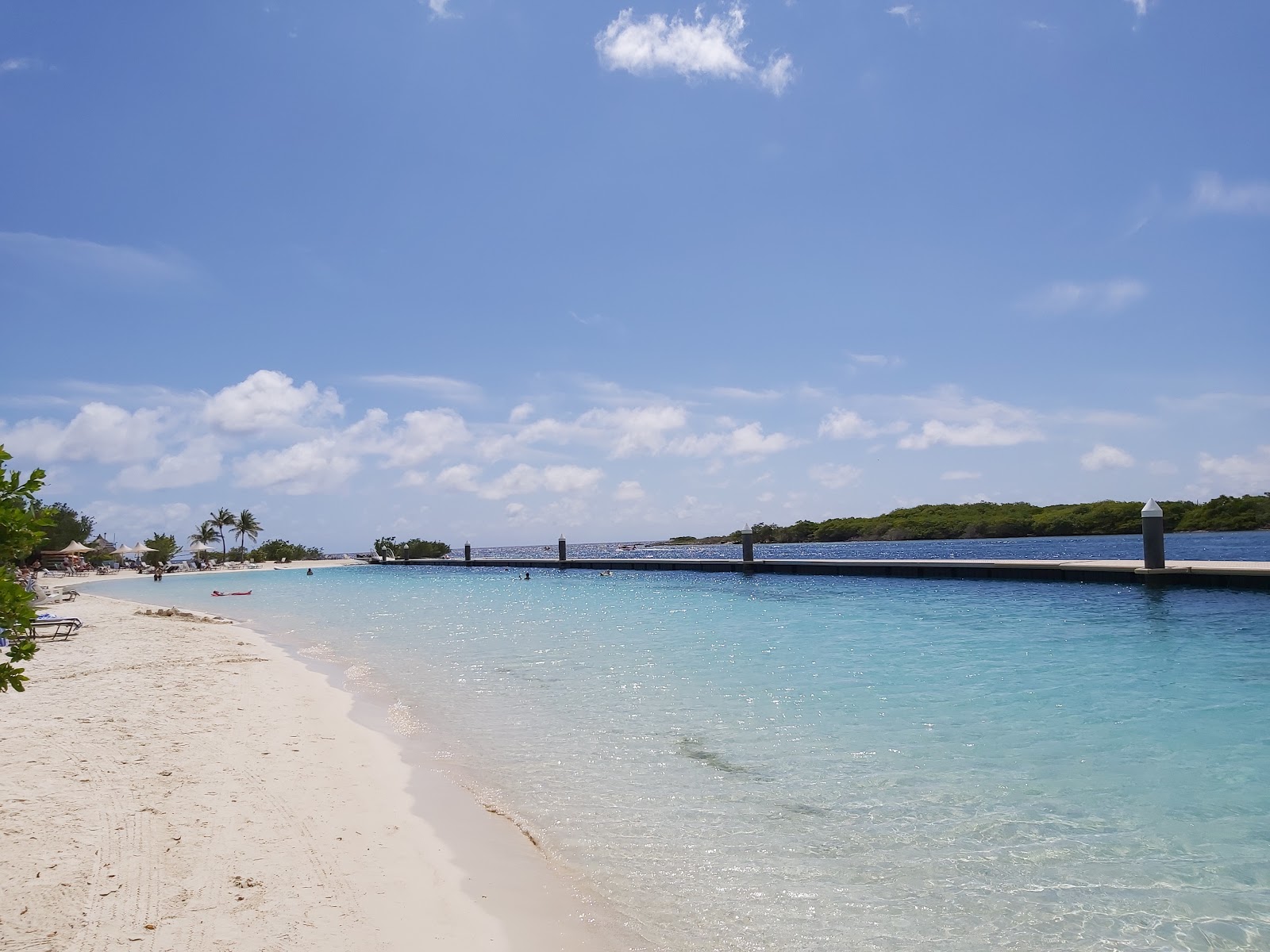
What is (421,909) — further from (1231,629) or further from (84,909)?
(1231,629)

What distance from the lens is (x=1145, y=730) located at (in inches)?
286

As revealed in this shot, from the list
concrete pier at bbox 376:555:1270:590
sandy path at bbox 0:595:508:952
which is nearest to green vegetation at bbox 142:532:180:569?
concrete pier at bbox 376:555:1270:590

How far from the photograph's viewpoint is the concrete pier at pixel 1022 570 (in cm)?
1711

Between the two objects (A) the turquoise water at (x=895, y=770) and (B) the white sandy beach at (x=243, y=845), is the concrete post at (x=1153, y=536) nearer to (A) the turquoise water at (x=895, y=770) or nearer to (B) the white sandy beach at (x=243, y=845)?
(A) the turquoise water at (x=895, y=770)

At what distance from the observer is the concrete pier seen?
56.1ft

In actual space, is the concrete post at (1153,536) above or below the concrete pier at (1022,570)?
above

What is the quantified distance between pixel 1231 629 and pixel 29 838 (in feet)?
52.2

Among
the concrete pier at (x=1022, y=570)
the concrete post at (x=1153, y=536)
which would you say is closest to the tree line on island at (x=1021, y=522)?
the concrete pier at (x=1022, y=570)

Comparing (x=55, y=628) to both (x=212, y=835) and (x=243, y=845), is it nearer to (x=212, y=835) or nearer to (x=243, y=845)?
(x=212, y=835)

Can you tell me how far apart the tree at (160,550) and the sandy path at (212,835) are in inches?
2670

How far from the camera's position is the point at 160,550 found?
222 feet

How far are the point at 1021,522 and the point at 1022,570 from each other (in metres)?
81.0

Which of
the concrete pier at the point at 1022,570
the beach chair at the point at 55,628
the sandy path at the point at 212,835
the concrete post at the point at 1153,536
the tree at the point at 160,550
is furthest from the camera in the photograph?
the tree at the point at 160,550

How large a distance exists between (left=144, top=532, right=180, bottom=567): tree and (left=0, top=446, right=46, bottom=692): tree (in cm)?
7386
